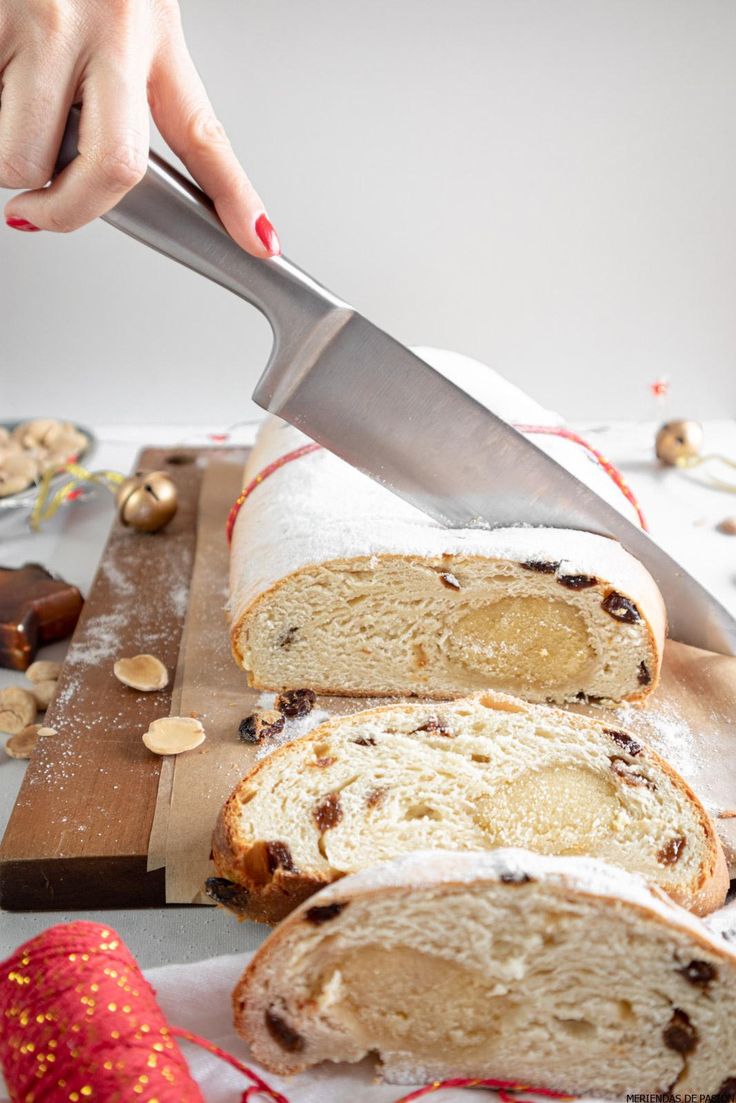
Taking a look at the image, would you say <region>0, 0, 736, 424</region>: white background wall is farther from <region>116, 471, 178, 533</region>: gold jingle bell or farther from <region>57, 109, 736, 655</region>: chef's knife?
→ <region>57, 109, 736, 655</region>: chef's knife

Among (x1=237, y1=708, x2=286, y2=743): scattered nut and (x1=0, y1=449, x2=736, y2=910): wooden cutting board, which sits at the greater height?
(x1=237, y1=708, x2=286, y2=743): scattered nut

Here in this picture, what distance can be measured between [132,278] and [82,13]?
2.52 metres

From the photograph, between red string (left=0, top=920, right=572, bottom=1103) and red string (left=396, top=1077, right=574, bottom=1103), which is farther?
red string (left=396, top=1077, right=574, bottom=1103)

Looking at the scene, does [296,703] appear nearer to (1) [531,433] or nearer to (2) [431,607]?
(2) [431,607]

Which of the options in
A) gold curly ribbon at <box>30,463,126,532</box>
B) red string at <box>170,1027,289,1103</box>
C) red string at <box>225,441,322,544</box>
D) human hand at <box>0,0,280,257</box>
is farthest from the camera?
gold curly ribbon at <box>30,463,126,532</box>

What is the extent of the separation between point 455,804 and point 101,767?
794 millimetres

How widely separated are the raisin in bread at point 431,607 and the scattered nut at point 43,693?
457mm

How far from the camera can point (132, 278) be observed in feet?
14.2

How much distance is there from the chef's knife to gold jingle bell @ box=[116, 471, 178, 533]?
0.86 meters

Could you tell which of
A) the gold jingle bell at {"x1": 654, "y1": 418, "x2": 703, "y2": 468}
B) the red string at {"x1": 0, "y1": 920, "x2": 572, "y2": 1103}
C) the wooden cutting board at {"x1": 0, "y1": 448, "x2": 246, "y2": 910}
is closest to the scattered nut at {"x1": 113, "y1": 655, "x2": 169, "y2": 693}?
the wooden cutting board at {"x1": 0, "y1": 448, "x2": 246, "y2": 910}

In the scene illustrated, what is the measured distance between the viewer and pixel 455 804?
1.97m

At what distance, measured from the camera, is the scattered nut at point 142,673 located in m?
2.56

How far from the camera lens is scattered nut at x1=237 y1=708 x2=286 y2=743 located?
7.78ft

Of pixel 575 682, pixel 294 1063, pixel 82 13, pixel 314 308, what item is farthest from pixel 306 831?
pixel 82 13
